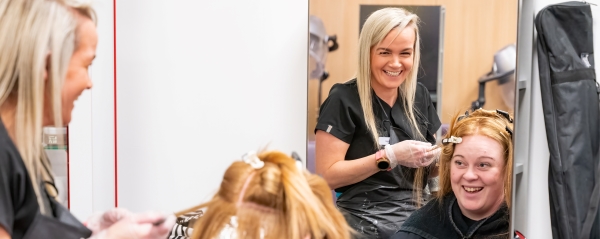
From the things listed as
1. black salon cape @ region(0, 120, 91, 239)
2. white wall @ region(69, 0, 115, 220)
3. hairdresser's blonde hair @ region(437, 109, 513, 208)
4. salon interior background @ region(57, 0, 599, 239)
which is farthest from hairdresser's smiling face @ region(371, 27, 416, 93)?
black salon cape @ region(0, 120, 91, 239)

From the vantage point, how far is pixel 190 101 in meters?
2.56

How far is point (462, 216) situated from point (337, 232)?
0.98 meters

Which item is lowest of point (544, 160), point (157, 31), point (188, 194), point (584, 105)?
point (188, 194)

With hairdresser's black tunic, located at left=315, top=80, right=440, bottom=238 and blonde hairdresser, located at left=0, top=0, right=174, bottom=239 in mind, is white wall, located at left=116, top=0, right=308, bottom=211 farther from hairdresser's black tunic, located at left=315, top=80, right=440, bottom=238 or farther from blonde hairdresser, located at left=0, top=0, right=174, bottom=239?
blonde hairdresser, located at left=0, top=0, right=174, bottom=239

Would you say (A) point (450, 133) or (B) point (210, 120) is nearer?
(A) point (450, 133)

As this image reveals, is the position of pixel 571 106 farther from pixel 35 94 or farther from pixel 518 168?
pixel 35 94

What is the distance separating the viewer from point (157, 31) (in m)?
2.54

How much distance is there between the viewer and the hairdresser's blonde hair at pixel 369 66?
2.35 metres

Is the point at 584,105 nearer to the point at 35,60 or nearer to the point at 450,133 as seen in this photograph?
the point at 450,133

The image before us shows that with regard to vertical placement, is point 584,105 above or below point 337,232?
above

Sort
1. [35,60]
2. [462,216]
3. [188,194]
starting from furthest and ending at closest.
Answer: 1. [188,194]
2. [462,216]
3. [35,60]

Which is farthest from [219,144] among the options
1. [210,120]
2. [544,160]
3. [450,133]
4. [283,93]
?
[544,160]

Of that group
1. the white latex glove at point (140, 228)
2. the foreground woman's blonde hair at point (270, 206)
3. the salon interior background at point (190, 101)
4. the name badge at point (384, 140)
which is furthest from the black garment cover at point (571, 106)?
the white latex glove at point (140, 228)

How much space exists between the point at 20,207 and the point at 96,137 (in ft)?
3.99
